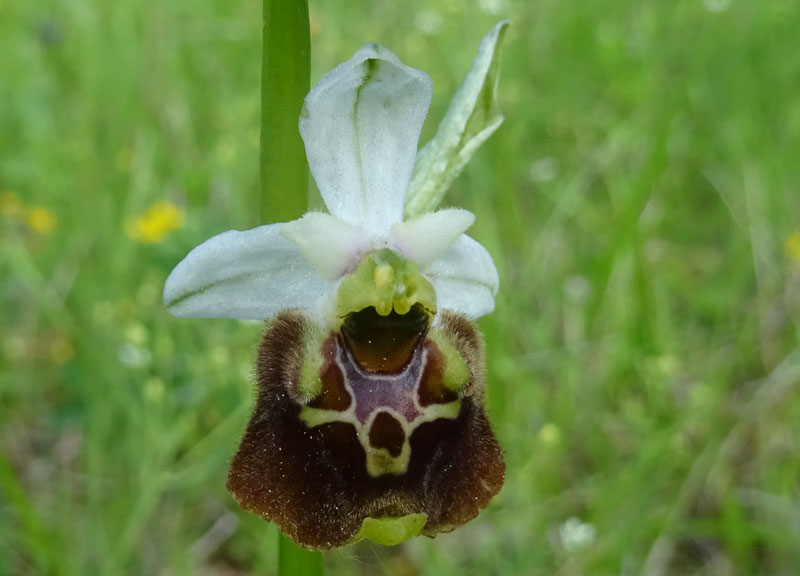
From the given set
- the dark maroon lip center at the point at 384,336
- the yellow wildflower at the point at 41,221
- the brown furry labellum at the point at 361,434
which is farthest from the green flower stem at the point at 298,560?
the yellow wildflower at the point at 41,221

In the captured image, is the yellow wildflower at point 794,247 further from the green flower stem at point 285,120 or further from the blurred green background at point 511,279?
the green flower stem at point 285,120

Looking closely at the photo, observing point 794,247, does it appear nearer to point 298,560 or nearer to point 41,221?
point 298,560

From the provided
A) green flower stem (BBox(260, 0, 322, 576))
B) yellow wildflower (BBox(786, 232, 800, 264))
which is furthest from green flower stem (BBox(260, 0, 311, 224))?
yellow wildflower (BBox(786, 232, 800, 264))

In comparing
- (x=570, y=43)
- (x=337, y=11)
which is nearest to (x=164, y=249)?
(x=337, y=11)

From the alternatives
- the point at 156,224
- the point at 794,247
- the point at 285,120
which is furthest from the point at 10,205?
the point at 794,247

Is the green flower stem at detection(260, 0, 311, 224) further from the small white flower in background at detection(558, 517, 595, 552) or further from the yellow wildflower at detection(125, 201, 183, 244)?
the yellow wildflower at detection(125, 201, 183, 244)

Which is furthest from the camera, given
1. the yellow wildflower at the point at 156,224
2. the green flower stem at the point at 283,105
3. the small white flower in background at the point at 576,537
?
the yellow wildflower at the point at 156,224
